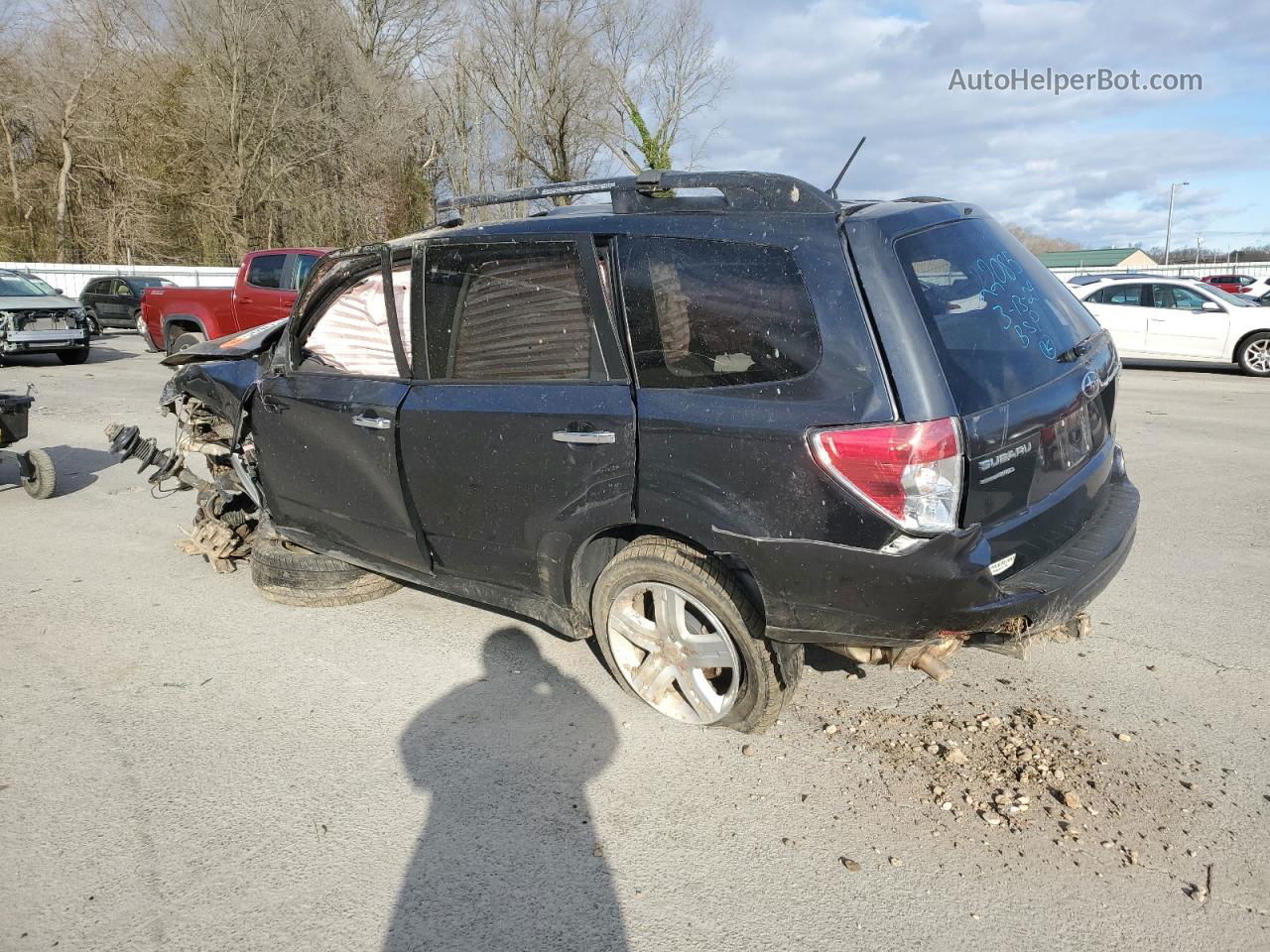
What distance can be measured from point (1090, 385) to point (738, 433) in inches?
52.5

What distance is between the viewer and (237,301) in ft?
44.0

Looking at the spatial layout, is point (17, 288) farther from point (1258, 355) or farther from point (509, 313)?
point (1258, 355)

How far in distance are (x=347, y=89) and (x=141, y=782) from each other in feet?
115

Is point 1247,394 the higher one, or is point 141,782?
point 1247,394

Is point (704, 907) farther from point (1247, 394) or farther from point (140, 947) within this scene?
point (1247, 394)

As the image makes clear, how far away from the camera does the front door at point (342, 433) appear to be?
150 inches

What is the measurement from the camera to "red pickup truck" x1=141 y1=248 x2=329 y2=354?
→ 1309cm

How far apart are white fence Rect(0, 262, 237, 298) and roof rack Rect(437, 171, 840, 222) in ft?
97.8

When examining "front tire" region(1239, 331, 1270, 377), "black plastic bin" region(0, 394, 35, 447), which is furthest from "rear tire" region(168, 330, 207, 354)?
"front tire" region(1239, 331, 1270, 377)

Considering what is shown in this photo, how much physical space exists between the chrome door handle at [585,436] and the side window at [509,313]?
0.69ft

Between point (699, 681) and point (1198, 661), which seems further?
point (1198, 661)

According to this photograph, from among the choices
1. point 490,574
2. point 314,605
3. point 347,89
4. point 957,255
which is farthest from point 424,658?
point 347,89

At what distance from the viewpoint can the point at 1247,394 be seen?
444 inches

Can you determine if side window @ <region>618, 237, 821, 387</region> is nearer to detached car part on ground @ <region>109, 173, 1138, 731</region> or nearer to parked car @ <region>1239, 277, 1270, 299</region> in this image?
detached car part on ground @ <region>109, 173, 1138, 731</region>
